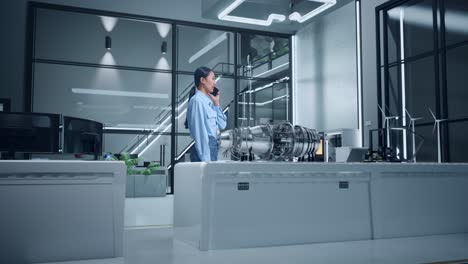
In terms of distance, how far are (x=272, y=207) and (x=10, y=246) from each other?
1.15 meters

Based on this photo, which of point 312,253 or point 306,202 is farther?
point 306,202

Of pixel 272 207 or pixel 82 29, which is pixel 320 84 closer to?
pixel 82 29

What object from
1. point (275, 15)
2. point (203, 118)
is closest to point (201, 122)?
point (203, 118)

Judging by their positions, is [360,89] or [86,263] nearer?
[86,263]

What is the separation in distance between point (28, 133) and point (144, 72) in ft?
18.9

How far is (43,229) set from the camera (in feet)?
5.70

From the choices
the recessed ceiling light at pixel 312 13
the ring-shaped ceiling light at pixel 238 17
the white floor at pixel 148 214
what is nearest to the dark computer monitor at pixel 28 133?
the white floor at pixel 148 214

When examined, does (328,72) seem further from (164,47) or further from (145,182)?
(145,182)

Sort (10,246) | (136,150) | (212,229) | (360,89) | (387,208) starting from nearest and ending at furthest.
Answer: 1. (10,246)
2. (212,229)
3. (387,208)
4. (360,89)
5. (136,150)

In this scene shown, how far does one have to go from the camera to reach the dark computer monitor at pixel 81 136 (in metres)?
2.71

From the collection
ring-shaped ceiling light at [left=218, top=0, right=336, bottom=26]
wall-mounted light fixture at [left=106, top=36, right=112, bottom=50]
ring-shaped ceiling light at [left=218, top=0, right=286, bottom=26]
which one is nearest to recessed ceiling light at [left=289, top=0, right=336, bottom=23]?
ring-shaped ceiling light at [left=218, top=0, right=336, bottom=26]

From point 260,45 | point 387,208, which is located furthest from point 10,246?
point 260,45

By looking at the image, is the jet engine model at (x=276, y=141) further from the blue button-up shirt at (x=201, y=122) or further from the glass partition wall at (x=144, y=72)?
the glass partition wall at (x=144, y=72)

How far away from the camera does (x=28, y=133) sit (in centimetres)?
252
